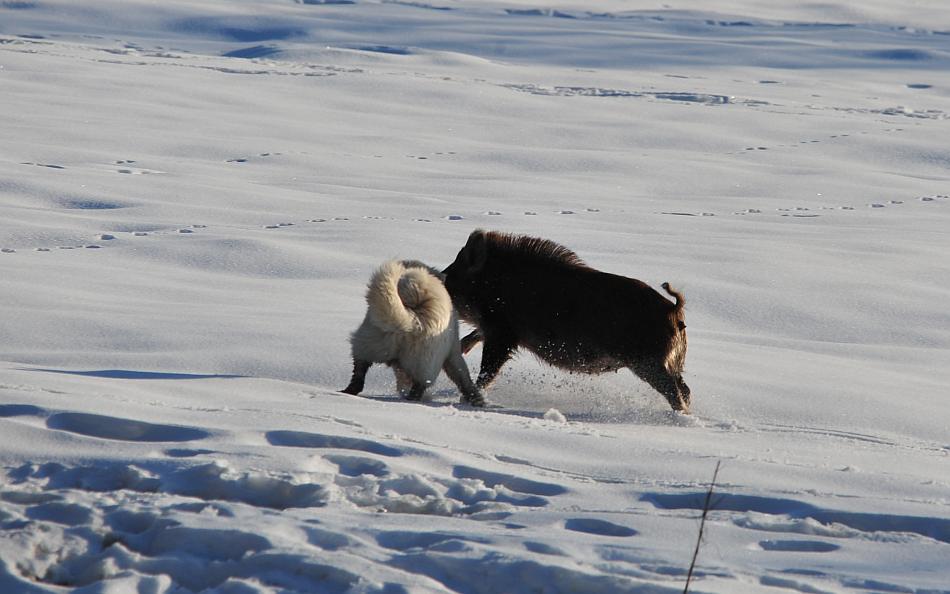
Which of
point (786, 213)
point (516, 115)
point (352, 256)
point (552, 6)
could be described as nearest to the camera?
point (352, 256)

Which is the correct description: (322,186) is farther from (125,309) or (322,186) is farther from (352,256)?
(125,309)

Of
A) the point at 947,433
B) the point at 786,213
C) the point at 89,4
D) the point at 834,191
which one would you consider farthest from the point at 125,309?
the point at 89,4

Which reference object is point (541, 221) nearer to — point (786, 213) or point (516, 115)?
point (786, 213)

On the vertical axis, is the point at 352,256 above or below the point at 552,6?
below

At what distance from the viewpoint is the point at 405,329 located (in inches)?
220

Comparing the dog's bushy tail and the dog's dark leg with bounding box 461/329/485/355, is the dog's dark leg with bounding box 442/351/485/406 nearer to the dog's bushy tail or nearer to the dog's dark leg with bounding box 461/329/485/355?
the dog's bushy tail

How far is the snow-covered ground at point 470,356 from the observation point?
3518mm

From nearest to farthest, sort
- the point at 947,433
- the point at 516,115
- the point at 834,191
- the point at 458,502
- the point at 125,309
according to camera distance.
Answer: the point at 458,502, the point at 947,433, the point at 125,309, the point at 834,191, the point at 516,115

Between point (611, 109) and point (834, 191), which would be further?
point (611, 109)

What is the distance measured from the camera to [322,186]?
1288 cm

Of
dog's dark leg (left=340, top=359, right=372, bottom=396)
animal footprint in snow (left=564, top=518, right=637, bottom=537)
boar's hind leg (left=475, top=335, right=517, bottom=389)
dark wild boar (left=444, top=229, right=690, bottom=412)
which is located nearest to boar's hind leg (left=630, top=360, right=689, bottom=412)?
dark wild boar (left=444, top=229, right=690, bottom=412)

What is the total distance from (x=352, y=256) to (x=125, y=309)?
247 centimetres

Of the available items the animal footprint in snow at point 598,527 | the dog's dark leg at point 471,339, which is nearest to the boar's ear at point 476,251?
the dog's dark leg at point 471,339

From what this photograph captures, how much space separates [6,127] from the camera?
14477 millimetres
